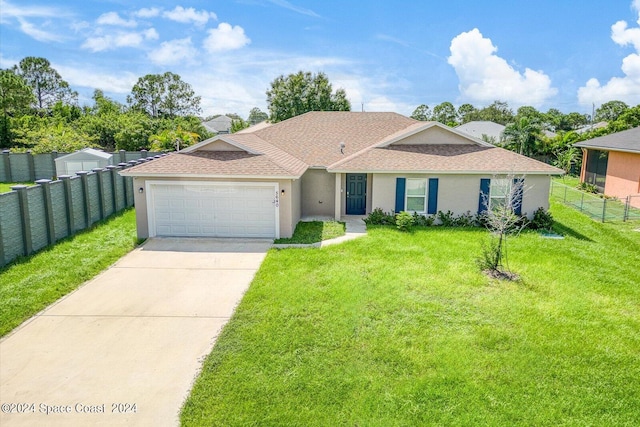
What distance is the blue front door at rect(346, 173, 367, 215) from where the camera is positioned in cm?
1814

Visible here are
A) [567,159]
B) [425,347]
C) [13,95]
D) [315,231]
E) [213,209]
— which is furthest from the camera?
[13,95]

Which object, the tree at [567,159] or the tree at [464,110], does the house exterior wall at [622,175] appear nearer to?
the tree at [567,159]

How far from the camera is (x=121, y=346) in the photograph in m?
7.57

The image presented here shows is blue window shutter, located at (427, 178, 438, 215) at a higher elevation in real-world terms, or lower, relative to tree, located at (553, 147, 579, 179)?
lower

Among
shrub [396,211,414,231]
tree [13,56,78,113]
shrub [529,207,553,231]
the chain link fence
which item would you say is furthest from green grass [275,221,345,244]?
tree [13,56,78,113]

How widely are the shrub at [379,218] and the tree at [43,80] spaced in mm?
67451

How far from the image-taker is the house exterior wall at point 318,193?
18.4 metres

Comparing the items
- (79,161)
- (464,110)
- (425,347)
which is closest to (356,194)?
(425,347)

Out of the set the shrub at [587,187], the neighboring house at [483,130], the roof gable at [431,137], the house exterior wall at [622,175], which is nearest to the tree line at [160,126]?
the neighboring house at [483,130]

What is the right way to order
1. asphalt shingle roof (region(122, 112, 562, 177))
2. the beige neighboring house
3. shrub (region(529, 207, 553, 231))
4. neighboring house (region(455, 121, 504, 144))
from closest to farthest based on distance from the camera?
the beige neighboring house
asphalt shingle roof (region(122, 112, 562, 177))
shrub (region(529, 207, 553, 231))
neighboring house (region(455, 121, 504, 144))

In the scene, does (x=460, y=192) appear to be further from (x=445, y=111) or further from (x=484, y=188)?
(x=445, y=111)

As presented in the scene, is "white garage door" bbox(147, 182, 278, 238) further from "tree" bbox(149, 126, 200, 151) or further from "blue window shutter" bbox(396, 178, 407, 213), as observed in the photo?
"tree" bbox(149, 126, 200, 151)

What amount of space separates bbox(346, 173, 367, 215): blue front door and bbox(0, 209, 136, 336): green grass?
28.2ft

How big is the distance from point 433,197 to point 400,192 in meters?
1.30
